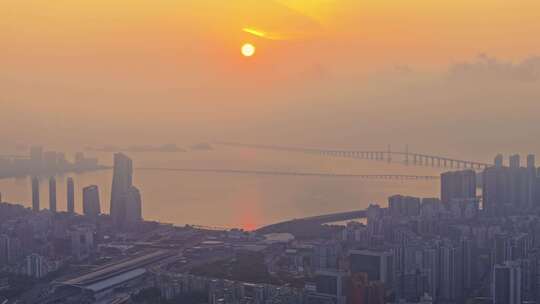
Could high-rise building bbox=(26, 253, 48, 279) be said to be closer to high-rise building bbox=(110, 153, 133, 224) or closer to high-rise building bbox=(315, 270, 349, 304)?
high-rise building bbox=(110, 153, 133, 224)

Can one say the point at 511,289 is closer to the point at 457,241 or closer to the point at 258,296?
the point at 457,241

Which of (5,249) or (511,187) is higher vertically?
(511,187)

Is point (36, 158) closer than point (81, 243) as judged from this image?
No

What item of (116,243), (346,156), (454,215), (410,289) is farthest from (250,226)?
(346,156)

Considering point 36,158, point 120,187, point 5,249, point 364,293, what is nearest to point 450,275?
point 364,293

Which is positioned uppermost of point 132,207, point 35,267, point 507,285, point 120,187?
point 120,187

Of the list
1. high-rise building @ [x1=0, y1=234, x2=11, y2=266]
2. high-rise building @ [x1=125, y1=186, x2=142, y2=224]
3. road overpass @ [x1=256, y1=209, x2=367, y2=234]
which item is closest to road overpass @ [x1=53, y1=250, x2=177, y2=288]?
high-rise building @ [x1=0, y1=234, x2=11, y2=266]

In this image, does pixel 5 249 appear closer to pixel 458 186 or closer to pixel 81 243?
pixel 81 243
